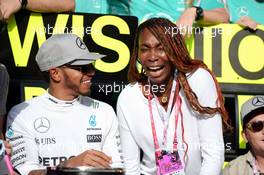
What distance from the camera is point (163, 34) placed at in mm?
4016

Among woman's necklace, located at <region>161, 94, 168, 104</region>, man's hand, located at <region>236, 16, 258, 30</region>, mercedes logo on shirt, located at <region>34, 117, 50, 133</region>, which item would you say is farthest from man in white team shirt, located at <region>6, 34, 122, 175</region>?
man's hand, located at <region>236, 16, 258, 30</region>

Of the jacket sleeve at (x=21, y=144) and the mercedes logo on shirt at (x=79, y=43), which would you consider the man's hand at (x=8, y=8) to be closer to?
the mercedes logo on shirt at (x=79, y=43)

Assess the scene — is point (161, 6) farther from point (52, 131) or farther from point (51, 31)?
point (52, 131)

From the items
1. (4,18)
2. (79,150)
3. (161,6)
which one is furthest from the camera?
(161,6)

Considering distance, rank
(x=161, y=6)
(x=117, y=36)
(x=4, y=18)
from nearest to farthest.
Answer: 1. (x=4, y=18)
2. (x=117, y=36)
3. (x=161, y=6)

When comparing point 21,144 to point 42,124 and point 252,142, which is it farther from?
point 252,142

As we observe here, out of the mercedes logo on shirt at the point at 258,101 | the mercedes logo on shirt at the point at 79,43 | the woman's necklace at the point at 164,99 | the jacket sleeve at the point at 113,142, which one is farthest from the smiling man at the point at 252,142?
the mercedes logo on shirt at the point at 79,43

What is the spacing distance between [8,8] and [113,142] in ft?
3.59

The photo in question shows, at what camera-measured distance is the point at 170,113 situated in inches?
156

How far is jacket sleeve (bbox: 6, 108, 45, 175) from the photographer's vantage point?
3758 millimetres

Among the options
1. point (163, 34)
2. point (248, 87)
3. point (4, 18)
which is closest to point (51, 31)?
point (4, 18)

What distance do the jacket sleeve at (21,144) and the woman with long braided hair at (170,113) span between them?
57 cm

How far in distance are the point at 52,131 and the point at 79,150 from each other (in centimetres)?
19

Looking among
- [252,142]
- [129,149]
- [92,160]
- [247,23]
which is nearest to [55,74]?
[129,149]
